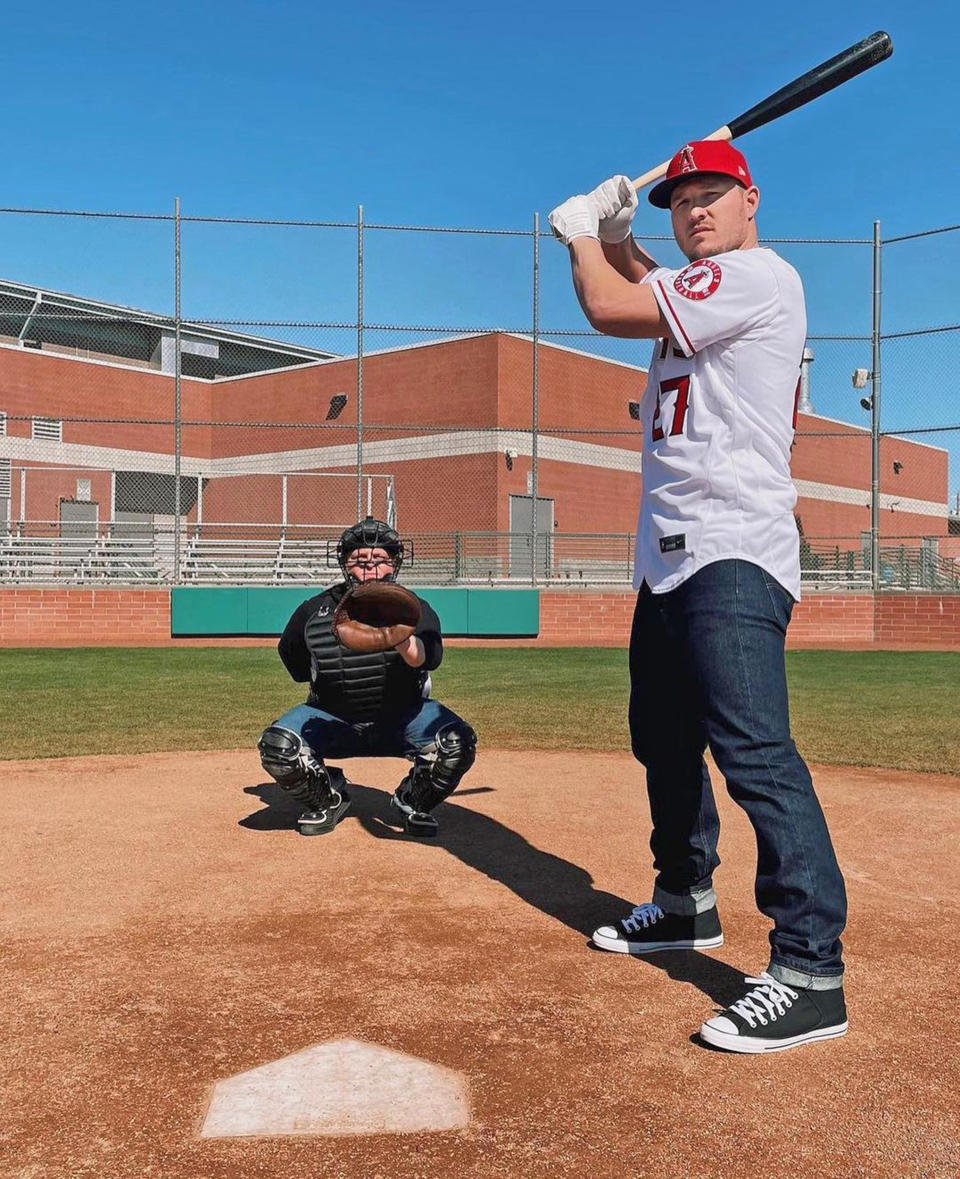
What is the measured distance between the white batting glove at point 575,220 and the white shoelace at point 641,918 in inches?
77.3

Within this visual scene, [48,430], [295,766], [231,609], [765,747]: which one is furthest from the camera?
[48,430]

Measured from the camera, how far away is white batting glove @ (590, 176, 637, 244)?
2863mm

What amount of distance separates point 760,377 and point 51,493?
1124 inches

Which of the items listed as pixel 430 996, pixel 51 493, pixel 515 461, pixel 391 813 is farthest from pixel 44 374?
pixel 430 996

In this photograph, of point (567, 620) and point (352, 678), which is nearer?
point (352, 678)

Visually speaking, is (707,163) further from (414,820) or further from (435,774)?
(414,820)

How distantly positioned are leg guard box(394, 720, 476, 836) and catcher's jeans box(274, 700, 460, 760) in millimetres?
85

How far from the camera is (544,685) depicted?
11.4 m

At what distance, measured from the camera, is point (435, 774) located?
14.6 ft

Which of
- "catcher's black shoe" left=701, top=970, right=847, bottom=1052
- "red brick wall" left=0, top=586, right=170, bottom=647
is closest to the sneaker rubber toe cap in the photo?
"catcher's black shoe" left=701, top=970, right=847, bottom=1052

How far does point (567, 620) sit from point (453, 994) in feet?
53.3

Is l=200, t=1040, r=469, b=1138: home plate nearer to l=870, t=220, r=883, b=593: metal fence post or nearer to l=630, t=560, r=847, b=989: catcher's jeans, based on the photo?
l=630, t=560, r=847, b=989: catcher's jeans

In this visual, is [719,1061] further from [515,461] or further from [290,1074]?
[515,461]

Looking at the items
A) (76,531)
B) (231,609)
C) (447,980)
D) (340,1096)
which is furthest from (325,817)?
(76,531)
